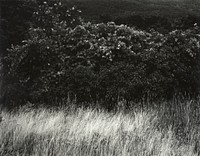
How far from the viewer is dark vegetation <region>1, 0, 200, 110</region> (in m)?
8.92

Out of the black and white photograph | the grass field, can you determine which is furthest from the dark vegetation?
the grass field

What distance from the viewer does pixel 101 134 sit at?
6203 millimetres

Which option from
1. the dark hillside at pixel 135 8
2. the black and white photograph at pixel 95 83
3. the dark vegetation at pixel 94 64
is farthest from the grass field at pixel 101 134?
the dark hillside at pixel 135 8

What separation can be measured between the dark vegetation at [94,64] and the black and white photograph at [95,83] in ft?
0.08

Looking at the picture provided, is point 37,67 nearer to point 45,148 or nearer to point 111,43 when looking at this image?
point 111,43

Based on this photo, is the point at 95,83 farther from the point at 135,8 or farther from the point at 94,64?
the point at 135,8

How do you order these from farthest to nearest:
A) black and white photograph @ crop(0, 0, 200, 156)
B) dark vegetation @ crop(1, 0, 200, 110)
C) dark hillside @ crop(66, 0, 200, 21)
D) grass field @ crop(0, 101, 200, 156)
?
dark hillside @ crop(66, 0, 200, 21)
dark vegetation @ crop(1, 0, 200, 110)
black and white photograph @ crop(0, 0, 200, 156)
grass field @ crop(0, 101, 200, 156)

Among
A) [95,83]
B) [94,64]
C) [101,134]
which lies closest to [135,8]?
[94,64]

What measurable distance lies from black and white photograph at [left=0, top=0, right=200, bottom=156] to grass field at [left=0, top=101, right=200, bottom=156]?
0.02 m

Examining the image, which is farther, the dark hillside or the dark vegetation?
the dark hillside

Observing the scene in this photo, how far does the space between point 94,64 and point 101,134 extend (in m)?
3.18

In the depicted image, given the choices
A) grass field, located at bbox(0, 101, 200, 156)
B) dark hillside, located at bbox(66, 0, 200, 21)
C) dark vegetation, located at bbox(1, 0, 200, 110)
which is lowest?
grass field, located at bbox(0, 101, 200, 156)

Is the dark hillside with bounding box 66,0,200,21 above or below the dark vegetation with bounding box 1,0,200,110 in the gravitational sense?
above

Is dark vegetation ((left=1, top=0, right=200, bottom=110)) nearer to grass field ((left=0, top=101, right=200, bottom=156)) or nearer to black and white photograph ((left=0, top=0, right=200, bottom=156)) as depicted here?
black and white photograph ((left=0, top=0, right=200, bottom=156))
